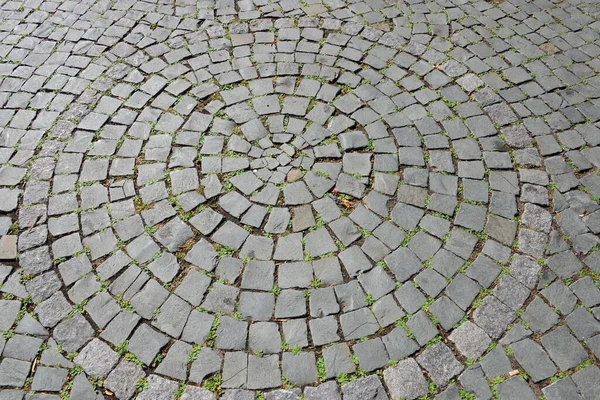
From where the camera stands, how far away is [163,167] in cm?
473

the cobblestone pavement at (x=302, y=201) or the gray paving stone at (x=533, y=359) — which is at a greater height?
the cobblestone pavement at (x=302, y=201)

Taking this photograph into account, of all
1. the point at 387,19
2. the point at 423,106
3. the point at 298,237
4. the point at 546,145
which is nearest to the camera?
the point at 298,237

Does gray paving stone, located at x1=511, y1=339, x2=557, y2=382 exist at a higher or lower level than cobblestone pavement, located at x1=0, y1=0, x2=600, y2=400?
lower

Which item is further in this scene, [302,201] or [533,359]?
[302,201]

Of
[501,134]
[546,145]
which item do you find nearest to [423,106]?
[501,134]

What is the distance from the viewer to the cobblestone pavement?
3.61 metres

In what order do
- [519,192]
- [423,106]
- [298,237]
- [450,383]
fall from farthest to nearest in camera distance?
1. [423,106]
2. [519,192]
3. [298,237]
4. [450,383]

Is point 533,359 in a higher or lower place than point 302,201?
lower

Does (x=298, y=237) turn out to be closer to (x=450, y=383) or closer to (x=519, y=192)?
(x=450, y=383)

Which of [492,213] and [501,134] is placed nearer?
[492,213]

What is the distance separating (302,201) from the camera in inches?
176

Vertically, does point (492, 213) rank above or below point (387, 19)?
below

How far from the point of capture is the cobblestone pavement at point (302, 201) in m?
3.61

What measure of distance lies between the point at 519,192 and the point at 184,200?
112 inches
